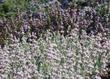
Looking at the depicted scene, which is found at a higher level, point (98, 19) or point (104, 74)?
point (98, 19)

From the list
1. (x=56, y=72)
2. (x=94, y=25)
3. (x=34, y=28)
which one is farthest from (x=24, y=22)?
(x=56, y=72)

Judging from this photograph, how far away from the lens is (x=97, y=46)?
602cm

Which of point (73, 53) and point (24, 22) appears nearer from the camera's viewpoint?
point (73, 53)

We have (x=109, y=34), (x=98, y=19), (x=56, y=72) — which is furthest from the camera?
(x=98, y=19)

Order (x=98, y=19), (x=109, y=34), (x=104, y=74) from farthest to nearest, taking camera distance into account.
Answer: (x=98, y=19) → (x=109, y=34) → (x=104, y=74)

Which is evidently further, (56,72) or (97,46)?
(97,46)

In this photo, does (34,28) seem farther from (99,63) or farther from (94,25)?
(99,63)

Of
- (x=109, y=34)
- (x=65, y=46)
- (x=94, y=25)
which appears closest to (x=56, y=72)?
(x=65, y=46)

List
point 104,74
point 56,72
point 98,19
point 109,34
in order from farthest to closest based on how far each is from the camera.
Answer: point 98,19 → point 109,34 → point 104,74 → point 56,72

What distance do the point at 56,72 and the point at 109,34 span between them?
6.46ft

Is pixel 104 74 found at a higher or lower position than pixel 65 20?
lower

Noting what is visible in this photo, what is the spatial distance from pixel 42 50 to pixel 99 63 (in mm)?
868

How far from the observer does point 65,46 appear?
6.06 meters

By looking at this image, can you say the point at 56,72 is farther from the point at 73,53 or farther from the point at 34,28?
the point at 34,28
